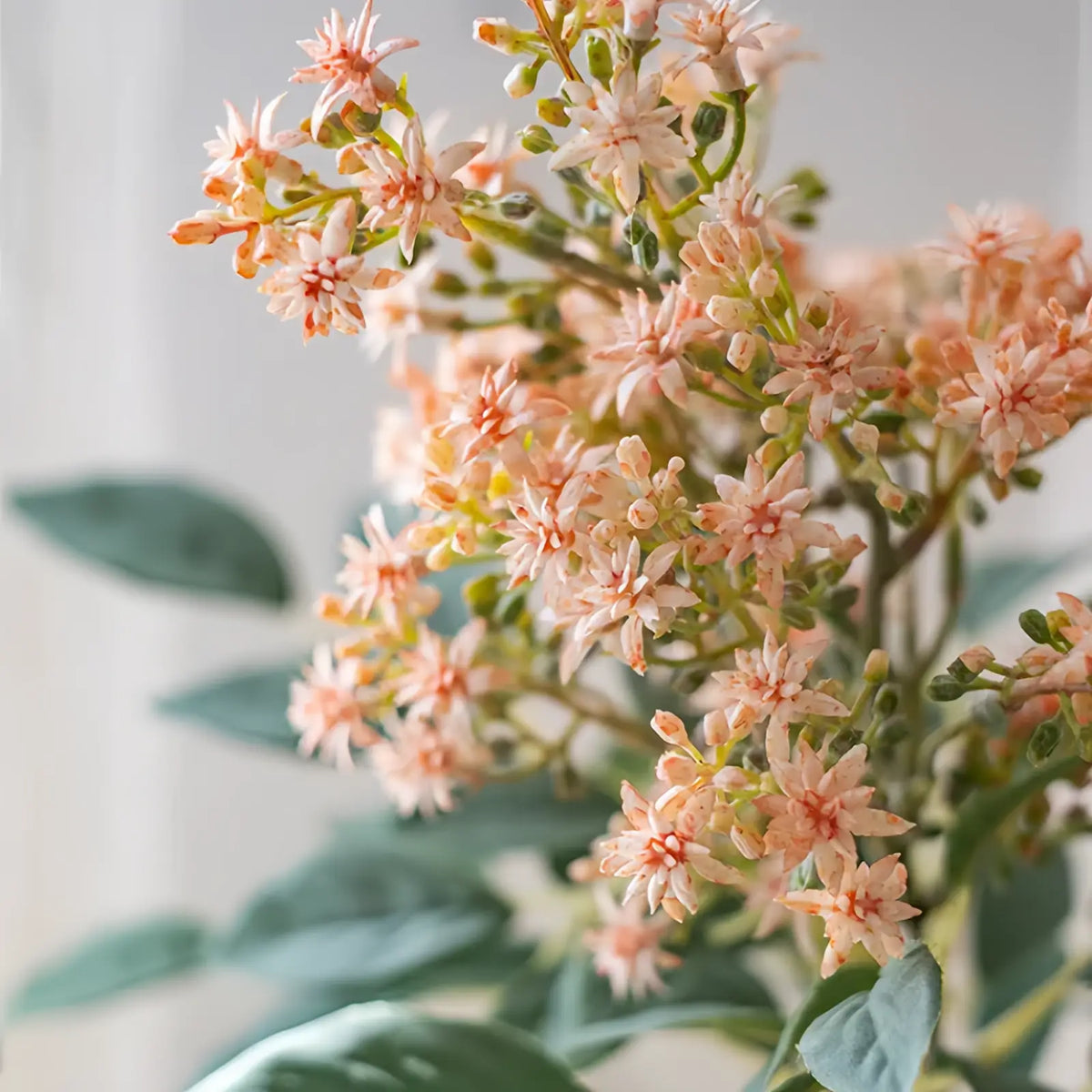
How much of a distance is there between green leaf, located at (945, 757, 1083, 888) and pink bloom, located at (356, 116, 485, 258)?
257 mm

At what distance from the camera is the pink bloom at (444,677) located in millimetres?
438

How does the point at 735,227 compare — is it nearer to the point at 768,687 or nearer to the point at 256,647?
the point at 768,687

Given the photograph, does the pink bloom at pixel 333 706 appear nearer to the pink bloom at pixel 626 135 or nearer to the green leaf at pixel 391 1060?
the green leaf at pixel 391 1060

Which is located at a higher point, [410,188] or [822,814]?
[410,188]

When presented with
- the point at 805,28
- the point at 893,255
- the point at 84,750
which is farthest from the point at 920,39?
the point at 84,750

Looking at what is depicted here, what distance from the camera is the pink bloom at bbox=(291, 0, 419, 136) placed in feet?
1.15

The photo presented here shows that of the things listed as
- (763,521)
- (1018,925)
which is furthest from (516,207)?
(1018,925)

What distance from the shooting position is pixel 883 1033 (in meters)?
0.33

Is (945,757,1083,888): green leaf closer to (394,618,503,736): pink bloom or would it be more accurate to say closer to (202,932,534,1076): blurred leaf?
(394,618,503,736): pink bloom

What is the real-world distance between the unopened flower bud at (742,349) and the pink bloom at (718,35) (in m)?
0.08

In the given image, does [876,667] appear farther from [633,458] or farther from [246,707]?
[246,707]

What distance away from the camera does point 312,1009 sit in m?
0.62

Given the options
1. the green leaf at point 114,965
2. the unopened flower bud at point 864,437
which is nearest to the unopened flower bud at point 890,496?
the unopened flower bud at point 864,437

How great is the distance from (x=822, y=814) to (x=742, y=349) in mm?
136
